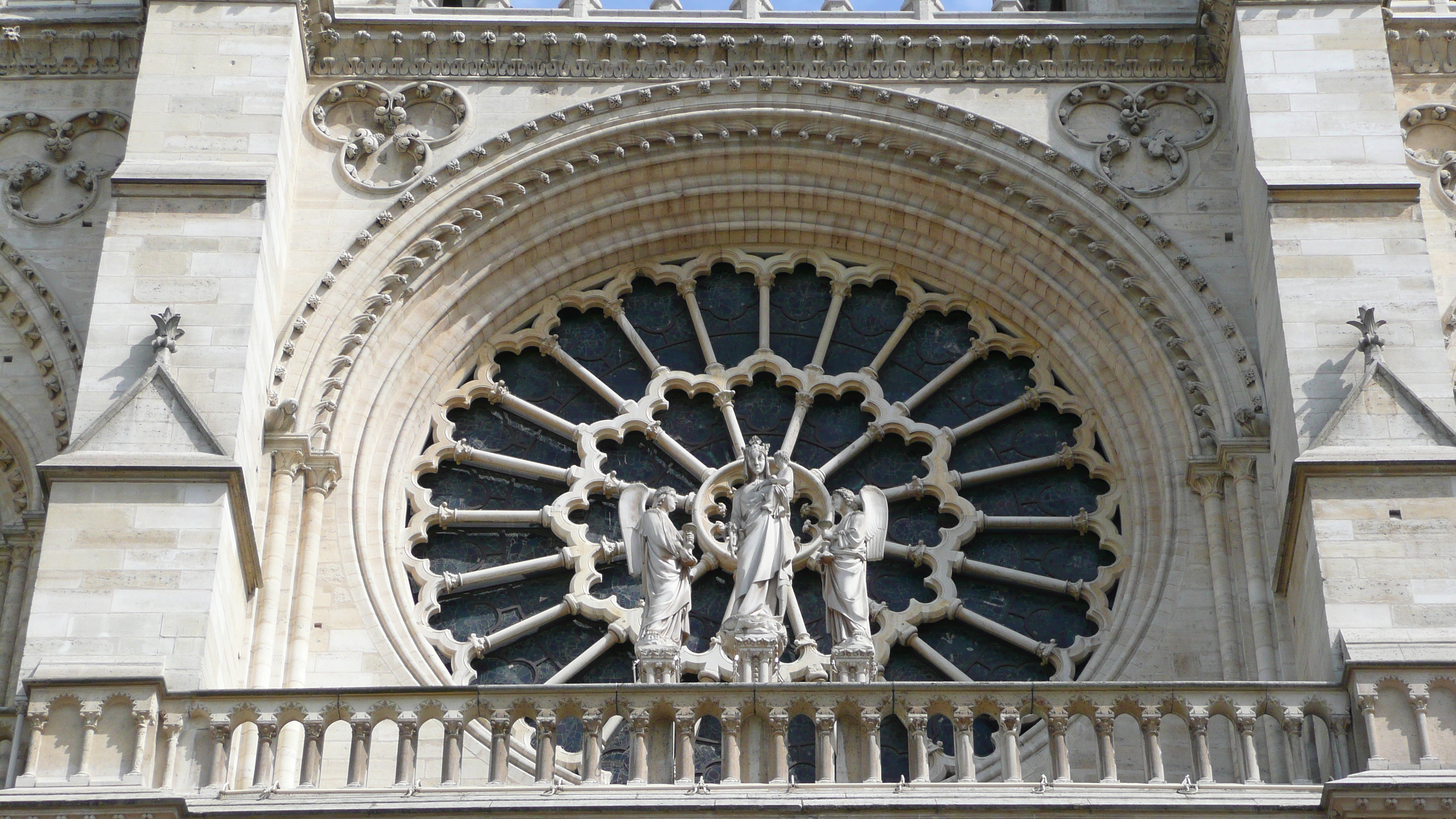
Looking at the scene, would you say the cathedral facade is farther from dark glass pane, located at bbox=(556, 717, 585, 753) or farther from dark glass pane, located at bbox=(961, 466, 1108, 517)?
dark glass pane, located at bbox=(556, 717, 585, 753)

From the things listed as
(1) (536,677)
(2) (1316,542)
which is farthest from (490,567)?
(2) (1316,542)

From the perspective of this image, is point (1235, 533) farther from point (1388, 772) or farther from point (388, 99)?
point (388, 99)

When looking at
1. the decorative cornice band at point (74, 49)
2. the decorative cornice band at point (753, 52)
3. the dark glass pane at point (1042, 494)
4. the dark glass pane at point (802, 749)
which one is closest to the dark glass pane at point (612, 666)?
the dark glass pane at point (802, 749)

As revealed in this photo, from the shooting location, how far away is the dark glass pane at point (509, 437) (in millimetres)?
18594

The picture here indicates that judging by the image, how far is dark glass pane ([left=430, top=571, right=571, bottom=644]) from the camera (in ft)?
58.4

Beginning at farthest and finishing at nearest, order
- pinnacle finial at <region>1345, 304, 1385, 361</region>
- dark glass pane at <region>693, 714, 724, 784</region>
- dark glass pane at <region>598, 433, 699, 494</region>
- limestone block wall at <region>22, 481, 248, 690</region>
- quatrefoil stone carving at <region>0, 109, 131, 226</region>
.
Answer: quatrefoil stone carving at <region>0, 109, 131, 226</region>, dark glass pane at <region>598, 433, 699, 494</region>, dark glass pane at <region>693, 714, 724, 784</region>, pinnacle finial at <region>1345, 304, 1385, 361</region>, limestone block wall at <region>22, 481, 248, 690</region>

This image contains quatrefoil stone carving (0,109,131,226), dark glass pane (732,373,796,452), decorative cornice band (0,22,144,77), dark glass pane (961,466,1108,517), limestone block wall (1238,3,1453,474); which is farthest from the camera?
decorative cornice band (0,22,144,77)

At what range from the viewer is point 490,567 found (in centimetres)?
1802

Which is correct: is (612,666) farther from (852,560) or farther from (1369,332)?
(1369,332)

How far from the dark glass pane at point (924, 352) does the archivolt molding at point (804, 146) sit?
0.91 meters

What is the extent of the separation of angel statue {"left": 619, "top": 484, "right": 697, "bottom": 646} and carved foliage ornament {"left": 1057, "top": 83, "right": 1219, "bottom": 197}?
4.36 meters

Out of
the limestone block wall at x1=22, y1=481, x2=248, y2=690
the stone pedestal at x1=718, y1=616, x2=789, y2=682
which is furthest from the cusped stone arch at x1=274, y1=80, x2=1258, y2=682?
the stone pedestal at x1=718, y1=616, x2=789, y2=682

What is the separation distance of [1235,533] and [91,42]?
8.15m

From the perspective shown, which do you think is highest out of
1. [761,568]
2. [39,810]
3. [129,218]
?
[129,218]
